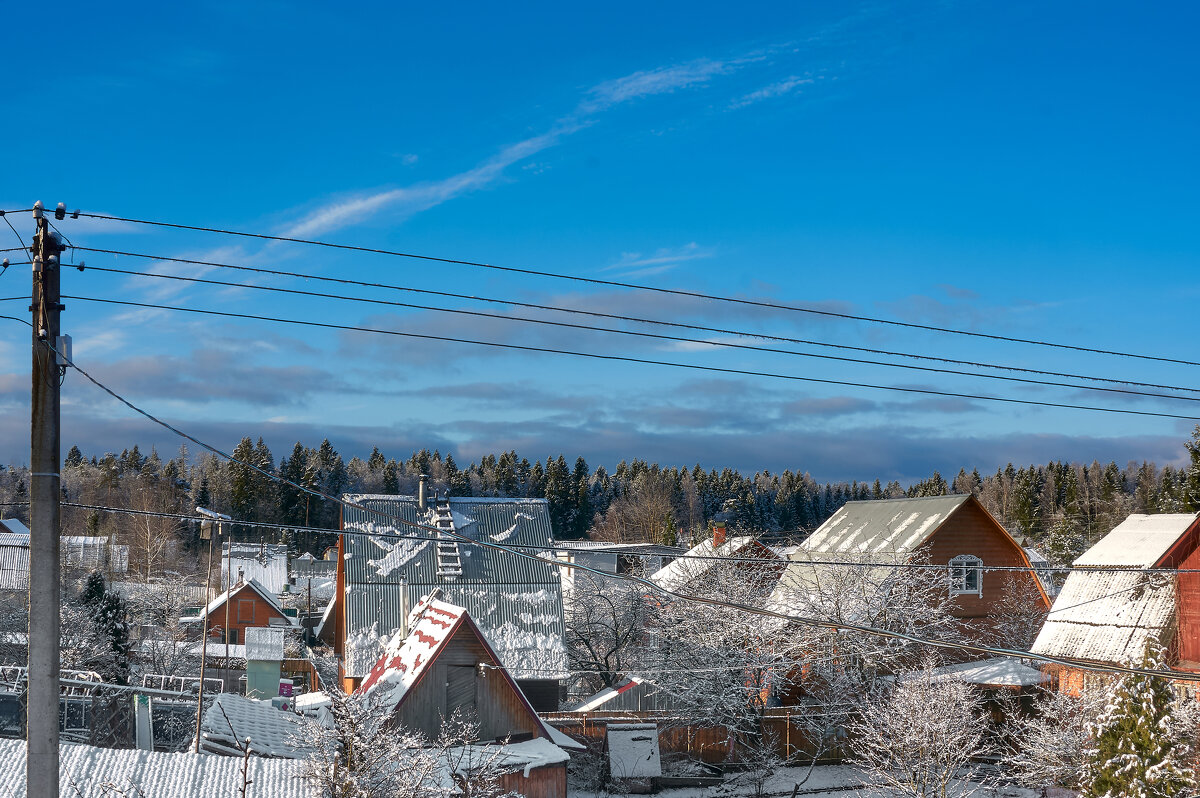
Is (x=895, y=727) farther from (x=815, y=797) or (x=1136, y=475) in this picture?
(x=1136, y=475)

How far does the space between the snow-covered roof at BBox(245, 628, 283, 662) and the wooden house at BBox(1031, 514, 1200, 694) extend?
2288cm

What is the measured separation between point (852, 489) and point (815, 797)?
132710 millimetres

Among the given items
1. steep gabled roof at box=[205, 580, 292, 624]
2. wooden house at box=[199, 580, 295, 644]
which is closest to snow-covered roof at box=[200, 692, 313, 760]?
steep gabled roof at box=[205, 580, 292, 624]

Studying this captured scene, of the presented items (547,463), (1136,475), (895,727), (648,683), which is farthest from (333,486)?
(1136,475)

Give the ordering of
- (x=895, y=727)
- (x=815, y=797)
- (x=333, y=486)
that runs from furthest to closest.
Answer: (x=333, y=486) < (x=815, y=797) < (x=895, y=727)

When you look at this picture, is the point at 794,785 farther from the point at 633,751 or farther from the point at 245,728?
the point at 245,728

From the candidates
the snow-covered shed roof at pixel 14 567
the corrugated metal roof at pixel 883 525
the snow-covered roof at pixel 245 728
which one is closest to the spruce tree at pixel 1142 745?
the corrugated metal roof at pixel 883 525

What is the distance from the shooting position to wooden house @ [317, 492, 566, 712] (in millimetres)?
30859

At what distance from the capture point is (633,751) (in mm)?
26391

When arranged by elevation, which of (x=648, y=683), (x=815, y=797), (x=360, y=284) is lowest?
(x=815, y=797)

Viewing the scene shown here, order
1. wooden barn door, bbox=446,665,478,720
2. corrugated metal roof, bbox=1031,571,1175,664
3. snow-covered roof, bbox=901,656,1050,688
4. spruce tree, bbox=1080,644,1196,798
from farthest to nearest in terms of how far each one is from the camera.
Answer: snow-covered roof, bbox=901,656,1050,688 < corrugated metal roof, bbox=1031,571,1175,664 < wooden barn door, bbox=446,665,478,720 < spruce tree, bbox=1080,644,1196,798

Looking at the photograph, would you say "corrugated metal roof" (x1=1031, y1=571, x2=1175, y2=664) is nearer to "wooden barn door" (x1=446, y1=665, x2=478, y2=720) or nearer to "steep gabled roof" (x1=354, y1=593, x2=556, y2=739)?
"steep gabled roof" (x1=354, y1=593, x2=556, y2=739)

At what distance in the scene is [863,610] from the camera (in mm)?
28219

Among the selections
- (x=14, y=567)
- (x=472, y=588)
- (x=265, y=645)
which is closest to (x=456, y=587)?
(x=472, y=588)
